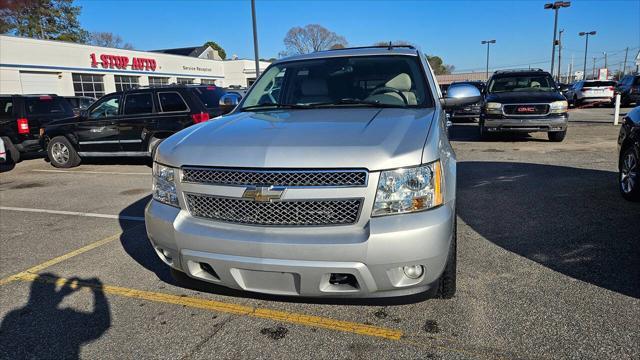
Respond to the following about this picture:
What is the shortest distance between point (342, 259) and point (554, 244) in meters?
2.74

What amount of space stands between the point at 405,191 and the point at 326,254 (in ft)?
1.78

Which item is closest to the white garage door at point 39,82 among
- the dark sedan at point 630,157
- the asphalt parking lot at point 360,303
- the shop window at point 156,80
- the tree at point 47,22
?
the shop window at point 156,80

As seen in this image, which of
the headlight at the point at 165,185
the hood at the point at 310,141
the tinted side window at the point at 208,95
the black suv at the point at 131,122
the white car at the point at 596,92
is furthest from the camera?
the white car at the point at 596,92

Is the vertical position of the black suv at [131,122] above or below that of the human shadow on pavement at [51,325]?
above

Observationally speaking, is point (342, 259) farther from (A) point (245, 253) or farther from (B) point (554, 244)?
(B) point (554, 244)

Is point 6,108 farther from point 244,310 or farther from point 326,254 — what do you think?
point 326,254

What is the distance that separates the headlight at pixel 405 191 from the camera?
2363 millimetres

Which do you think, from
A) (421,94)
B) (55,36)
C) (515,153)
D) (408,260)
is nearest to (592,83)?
(515,153)

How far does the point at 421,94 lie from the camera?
368cm

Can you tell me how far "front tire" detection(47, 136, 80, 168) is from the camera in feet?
34.1

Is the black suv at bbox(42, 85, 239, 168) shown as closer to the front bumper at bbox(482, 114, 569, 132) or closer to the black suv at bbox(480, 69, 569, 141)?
the black suv at bbox(480, 69, 569, 141)

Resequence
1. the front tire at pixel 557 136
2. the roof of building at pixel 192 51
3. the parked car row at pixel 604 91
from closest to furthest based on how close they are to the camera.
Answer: the front tire at pixel 557 136 → the parked car row at pixel 604 91 → the roof of building at pixel 192 51

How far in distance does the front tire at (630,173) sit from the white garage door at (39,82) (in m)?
31.1

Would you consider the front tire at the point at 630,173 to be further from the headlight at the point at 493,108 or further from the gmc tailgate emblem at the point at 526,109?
the headlight at the point at 493,108
